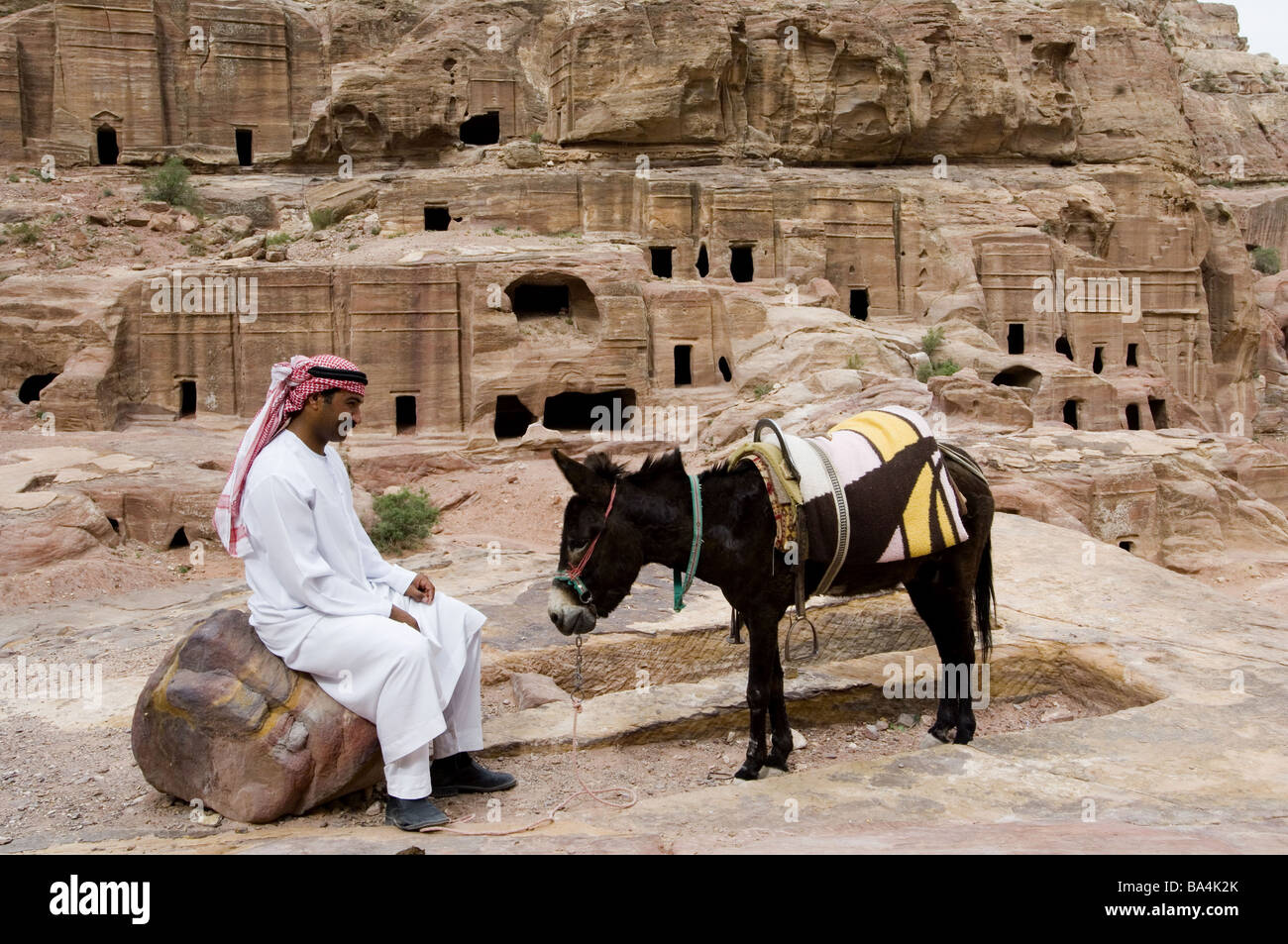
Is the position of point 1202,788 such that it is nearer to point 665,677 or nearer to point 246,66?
point 665,677

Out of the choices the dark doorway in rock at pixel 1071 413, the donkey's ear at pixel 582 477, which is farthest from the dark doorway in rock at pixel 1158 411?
the donkey's ear at pixel 582 477

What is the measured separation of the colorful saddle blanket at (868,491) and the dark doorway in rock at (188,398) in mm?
21092

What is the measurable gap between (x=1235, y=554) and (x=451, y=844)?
2087cm

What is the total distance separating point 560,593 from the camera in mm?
5332

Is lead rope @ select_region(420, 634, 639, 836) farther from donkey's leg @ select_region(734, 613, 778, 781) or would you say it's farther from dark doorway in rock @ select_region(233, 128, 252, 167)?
dark doorway in rock @ select_region(233, 128, 252, 167)

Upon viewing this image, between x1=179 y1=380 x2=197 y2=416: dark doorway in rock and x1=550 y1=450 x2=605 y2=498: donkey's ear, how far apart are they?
2093 cm

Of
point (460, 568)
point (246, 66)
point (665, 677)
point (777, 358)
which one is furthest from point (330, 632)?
point (246, 66)

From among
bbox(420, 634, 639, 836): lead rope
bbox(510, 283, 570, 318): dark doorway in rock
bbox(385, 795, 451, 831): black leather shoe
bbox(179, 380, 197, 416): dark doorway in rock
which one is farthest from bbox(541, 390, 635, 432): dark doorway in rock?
bbox(385, 795, 451, 831): black leather shoe

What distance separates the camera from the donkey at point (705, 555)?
538 centimetres

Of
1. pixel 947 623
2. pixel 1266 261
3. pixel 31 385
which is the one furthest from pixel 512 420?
pixel 1266 261

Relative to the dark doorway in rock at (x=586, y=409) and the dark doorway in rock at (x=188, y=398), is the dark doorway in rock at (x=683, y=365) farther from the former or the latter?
the dark doorway in rock at (x=188, y=398)

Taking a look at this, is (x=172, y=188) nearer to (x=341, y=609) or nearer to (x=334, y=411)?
(x=334, y=411)

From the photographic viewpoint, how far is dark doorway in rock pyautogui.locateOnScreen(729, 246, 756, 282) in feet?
101

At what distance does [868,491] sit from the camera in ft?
19.2
